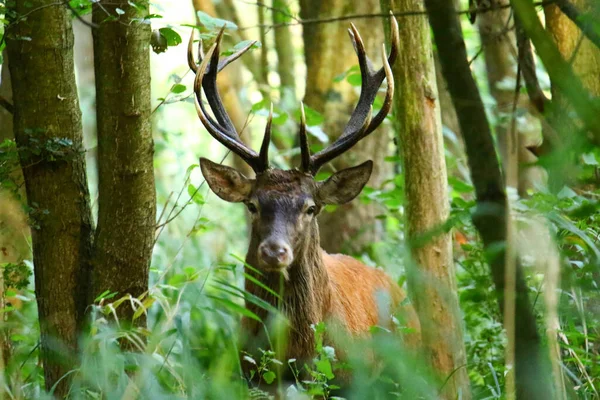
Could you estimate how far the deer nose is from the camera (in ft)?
16.1

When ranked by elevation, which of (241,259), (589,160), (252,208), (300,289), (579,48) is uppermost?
(579,48)

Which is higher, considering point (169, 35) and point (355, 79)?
point (169, 35)

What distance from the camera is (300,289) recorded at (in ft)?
17.3

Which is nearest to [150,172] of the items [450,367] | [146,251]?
[146,251]

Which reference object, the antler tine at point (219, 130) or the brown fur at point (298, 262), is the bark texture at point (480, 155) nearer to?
the brown fur at point (298, 262)

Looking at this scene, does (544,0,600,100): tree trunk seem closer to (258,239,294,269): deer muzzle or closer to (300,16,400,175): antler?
(300,16,400,175): antler

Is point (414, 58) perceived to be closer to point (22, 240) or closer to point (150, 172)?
point (150, 172)

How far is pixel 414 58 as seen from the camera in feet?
16.5

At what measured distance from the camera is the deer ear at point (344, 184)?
18.6ft

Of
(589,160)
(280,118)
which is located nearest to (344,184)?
(280,118)

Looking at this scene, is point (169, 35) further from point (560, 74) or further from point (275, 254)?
point (560, 74)

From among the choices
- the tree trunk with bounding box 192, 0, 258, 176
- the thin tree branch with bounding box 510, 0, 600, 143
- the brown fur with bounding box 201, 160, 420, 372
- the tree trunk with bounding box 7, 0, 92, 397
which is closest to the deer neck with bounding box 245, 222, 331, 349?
the brown fur with bounding box 201, 160, 420, 372

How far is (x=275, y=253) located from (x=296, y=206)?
0.51m

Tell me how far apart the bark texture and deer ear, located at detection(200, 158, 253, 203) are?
131 inches
